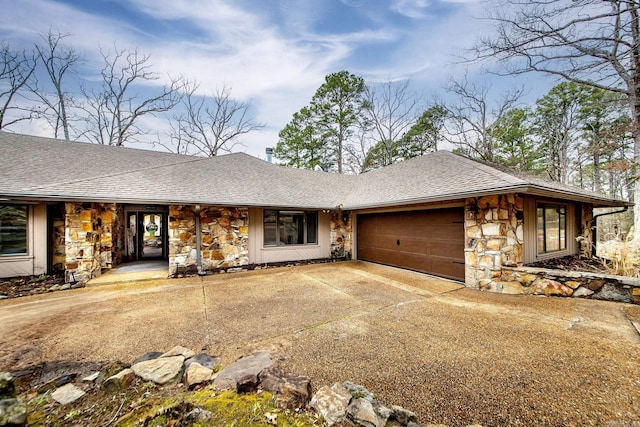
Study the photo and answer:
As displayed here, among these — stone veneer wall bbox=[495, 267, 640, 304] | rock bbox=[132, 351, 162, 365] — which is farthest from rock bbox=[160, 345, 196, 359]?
stone veneer wall bbox=[495, 267, 640, 304]

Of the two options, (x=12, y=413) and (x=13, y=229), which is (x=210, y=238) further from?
(x=12, y=413)

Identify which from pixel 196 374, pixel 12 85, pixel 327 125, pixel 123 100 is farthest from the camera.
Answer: pixel 327 125

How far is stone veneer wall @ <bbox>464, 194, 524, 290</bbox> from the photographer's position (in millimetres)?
5180

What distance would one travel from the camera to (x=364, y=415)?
1806mm

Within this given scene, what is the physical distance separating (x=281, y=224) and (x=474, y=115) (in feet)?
52.6

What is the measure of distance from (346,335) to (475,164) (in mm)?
6113

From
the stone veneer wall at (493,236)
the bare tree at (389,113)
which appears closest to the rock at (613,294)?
the stone veneer wall at (493,236)

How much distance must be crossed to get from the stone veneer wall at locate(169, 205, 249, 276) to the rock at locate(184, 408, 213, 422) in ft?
19.2

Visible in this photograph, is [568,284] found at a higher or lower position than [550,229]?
lower

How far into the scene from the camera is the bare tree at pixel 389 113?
1705cm

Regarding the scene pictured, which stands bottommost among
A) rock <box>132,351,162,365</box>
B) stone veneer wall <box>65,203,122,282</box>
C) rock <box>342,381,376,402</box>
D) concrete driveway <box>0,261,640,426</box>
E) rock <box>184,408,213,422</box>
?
concrete driveway <box>0,261,640,426</box>

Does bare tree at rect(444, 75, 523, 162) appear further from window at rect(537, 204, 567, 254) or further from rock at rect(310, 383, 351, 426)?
rock at rect(310, 383, 351, 426)

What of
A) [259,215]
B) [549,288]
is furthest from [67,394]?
[549,288]

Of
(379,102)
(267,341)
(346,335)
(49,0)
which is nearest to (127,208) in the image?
(49,0)
